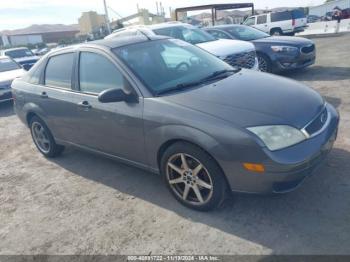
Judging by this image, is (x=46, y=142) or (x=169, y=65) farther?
(x=46, y=142)

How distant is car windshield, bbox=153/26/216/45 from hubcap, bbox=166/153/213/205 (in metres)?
5.94

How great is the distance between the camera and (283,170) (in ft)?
9.30

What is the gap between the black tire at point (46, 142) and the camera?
5172mm

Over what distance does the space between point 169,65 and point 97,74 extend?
2.82ft

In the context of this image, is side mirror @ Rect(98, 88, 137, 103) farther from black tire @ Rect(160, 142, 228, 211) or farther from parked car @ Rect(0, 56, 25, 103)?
parked car @ Rect(0, 56, 25, 103)

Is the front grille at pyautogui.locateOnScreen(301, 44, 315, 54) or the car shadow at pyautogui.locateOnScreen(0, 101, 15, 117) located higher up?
the front grille at pyautogui.locateOnScreen(301, 44, 315, 54)

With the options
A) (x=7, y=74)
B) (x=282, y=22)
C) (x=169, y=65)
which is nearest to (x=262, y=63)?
(x=169, y=65)

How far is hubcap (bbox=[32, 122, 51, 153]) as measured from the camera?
5.29 m

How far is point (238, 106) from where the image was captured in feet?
10.4

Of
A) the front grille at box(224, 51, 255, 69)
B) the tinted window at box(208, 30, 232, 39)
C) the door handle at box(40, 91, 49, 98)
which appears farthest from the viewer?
the tinted window at box(208, 30, 232, 39)

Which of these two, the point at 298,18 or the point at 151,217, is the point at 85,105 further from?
the point at 298,18

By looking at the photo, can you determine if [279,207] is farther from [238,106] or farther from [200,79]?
[200,79]

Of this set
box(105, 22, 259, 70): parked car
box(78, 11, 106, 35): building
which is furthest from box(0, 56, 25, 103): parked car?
box(78, 11, 106, 35): building

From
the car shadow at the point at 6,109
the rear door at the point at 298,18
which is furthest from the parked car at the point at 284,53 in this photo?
the rear door at the point at 298,18
